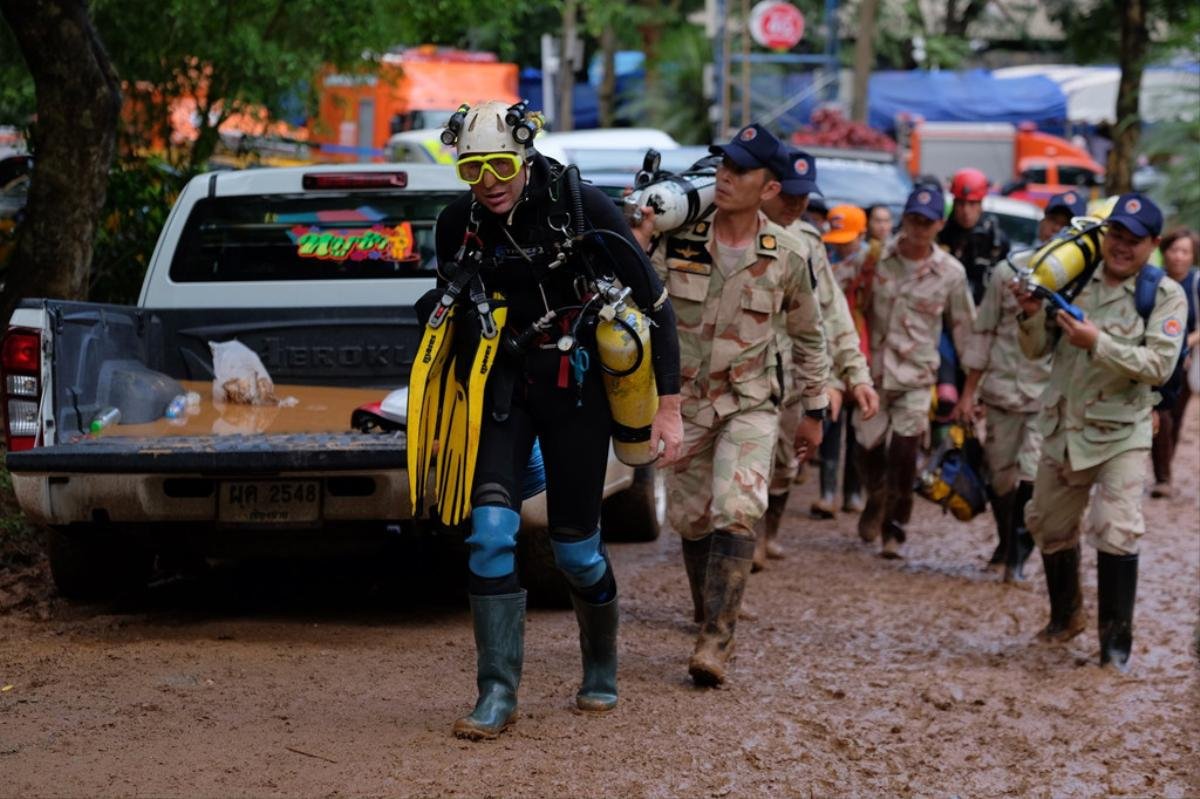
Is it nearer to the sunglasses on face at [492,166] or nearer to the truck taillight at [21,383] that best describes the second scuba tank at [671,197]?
the sunglasses on face at [492,166]

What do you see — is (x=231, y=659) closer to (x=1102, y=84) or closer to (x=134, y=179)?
(x=134, y=179)

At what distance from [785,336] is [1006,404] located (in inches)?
82.4

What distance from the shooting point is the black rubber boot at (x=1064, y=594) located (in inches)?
300

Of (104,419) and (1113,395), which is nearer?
(104,419)

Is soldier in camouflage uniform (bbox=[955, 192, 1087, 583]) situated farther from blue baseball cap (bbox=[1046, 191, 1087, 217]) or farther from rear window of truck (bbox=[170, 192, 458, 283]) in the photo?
rear window of truck (bbox=[170, 192, 458, 283])

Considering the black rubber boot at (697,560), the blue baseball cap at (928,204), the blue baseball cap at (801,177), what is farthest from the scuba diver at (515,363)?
the blue baseball cap at (928,204)

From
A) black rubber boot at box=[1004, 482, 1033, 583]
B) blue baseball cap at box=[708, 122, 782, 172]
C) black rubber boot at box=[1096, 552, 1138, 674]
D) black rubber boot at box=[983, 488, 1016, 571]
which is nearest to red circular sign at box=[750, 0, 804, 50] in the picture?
black rubber boot at box=[983, 488, 1016, 571]

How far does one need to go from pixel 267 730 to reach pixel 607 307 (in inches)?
63.6

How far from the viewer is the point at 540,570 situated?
7223 mm

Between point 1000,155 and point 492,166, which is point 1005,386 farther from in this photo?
point 1000,155

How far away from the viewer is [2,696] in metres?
5.81

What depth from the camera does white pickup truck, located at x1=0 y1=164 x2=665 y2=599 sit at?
6.42 m

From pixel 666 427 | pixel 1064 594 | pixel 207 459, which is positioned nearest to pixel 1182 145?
pixel 1064 594

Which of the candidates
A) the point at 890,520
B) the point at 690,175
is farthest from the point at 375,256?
the point at 890,520
